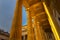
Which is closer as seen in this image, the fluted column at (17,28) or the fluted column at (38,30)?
the fluted column at (17,28)

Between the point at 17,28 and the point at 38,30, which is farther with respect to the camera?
the point at 38,30

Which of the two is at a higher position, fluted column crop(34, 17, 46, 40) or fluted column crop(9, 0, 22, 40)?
fluted column crop(34, 17, 46, 40)

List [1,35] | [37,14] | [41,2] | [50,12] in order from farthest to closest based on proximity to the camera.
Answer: [1,35] → [37,14] → [41,2] → [50,12]

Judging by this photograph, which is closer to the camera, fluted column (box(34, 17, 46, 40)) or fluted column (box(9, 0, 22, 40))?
fluted column (box(9, 0, 22, 40))

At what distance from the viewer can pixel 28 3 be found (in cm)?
330

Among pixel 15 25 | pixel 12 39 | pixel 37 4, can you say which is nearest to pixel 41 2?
pixel 37 4

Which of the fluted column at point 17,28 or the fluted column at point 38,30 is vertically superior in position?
the fluted column at point 38,30

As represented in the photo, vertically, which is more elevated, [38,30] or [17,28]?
[38,30]

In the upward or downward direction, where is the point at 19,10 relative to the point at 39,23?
downward

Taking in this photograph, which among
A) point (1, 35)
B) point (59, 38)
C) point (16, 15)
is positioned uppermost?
point (1, 35)

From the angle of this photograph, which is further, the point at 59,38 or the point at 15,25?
the point at 15,25

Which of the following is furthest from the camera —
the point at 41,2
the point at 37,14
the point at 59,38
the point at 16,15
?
the point at 37,14

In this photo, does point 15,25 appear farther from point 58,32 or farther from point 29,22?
point 29,22

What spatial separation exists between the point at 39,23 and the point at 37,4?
2.74 ft
